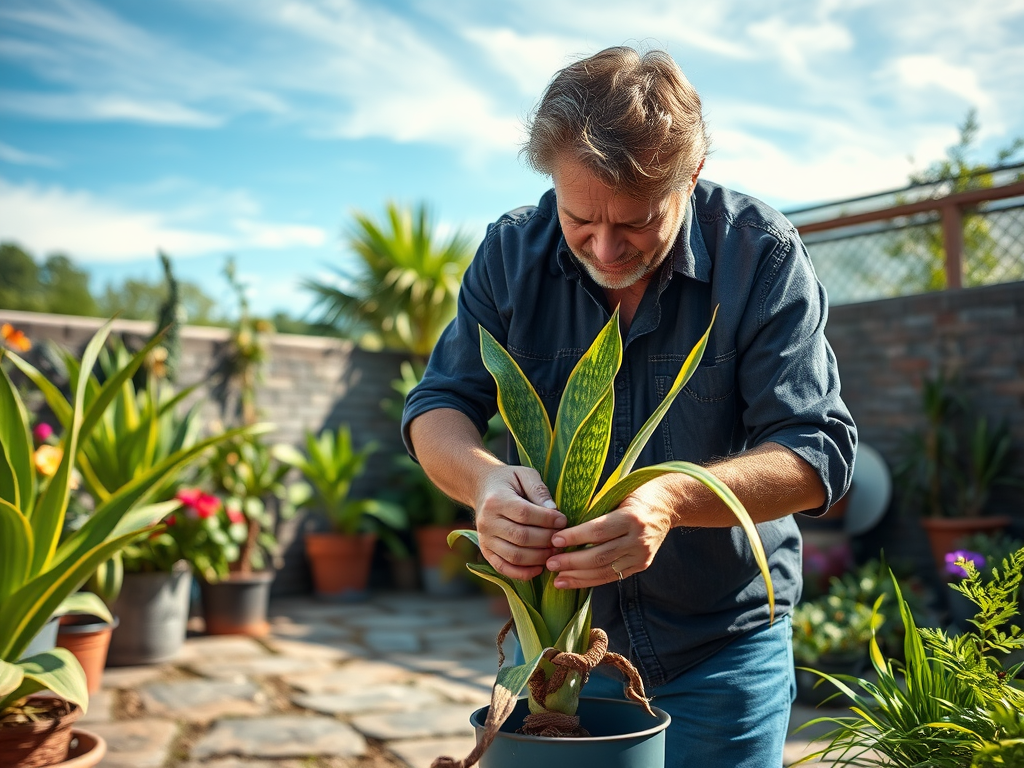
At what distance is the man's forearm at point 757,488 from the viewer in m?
1.00

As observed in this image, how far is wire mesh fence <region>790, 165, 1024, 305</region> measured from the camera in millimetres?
4766

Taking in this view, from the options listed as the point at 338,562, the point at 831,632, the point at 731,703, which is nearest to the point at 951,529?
the point at 831,632

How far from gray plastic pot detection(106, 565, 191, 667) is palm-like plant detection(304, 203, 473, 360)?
3209 millimetres

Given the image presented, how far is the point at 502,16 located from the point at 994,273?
552cm

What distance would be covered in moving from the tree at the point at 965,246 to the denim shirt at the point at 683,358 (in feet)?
13.4

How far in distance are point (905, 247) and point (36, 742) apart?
17.0 feet

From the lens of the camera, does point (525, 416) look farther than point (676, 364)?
No

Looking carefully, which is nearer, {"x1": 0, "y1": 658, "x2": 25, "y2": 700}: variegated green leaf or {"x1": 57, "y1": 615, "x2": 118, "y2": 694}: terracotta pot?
{"x1": 0, "y1": 658, "x2": 25, "y2": 700}: variegated green leaf

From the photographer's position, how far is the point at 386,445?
6.67 m

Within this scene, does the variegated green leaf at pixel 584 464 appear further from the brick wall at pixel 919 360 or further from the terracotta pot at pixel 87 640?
the brick wall at pixel 919 360

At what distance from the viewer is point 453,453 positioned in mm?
1215

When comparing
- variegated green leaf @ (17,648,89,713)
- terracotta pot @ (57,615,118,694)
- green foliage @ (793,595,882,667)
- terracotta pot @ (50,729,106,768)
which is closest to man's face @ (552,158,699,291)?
variegated green leaf @ (17,648,89,713)

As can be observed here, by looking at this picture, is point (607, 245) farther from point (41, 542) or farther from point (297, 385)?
point (297, 385)

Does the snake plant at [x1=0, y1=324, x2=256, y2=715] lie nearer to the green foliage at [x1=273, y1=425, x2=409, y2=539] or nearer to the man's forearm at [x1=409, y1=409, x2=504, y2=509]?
the man's forearm at [x1=409, y1=409, x2=504, y2=509]
